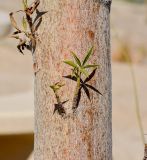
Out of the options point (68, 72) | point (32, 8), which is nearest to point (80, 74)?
point (68, 72)

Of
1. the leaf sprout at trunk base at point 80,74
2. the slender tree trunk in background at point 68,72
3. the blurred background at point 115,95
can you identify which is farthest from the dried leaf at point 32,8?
the blurred background at point 115,95

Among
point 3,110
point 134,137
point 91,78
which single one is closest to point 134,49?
point 134,137

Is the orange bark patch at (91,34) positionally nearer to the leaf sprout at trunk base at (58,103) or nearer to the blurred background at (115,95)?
the leaf sprout at trunk base at (58,103)

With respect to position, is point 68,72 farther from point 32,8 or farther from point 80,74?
point 32,8

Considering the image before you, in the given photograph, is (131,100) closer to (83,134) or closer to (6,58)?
(6,58)

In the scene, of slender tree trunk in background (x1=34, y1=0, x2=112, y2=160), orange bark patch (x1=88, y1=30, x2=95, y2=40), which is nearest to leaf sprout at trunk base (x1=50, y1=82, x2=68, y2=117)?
slender tree trunk in background (x1=34, y1=0, x2=112, y2=160)

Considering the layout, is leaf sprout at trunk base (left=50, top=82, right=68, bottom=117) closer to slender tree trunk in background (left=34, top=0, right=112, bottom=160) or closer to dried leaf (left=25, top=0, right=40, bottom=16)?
slender tree trunk in background (left=34, top=0, right=112, bottom=160)
